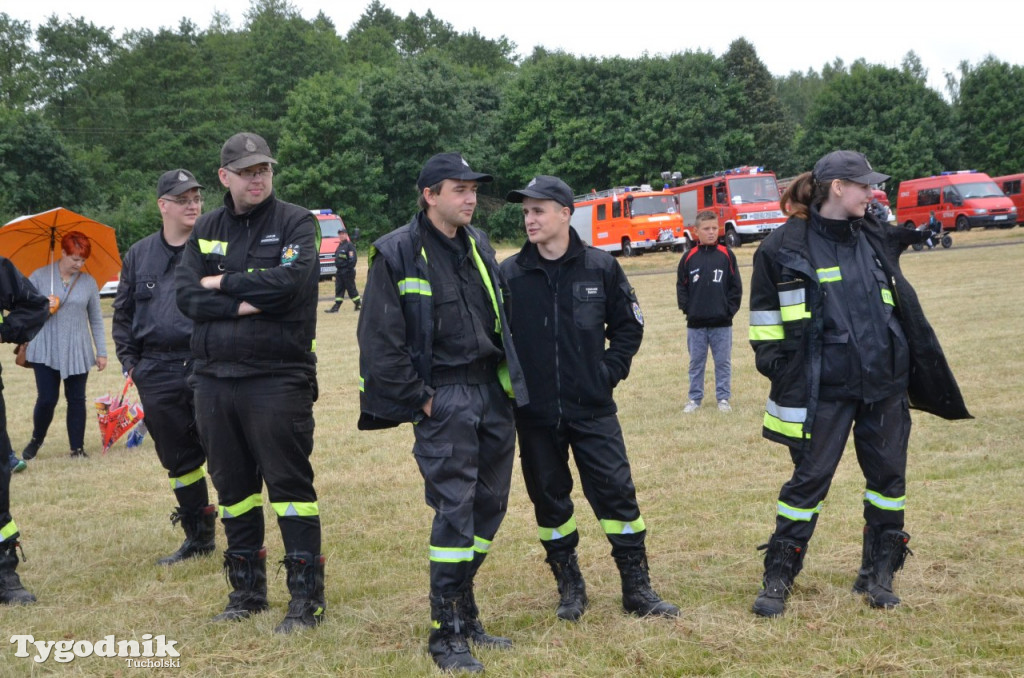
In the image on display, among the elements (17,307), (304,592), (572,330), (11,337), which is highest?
(17,307)

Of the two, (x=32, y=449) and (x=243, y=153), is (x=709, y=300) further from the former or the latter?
(x=32, y=449)

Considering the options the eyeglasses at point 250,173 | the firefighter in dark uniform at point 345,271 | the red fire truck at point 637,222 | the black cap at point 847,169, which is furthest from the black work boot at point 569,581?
the red fire truck at point 637,222

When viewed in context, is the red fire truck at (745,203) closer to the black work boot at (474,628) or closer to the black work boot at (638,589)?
the black work boot at (638,589)

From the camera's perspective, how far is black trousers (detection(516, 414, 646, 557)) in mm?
4883

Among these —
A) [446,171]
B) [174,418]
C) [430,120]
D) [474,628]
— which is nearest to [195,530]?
[174,418]

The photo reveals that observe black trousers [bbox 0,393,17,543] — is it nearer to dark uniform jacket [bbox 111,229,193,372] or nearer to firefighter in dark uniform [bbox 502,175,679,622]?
dark uniform jacket [bbox 111,229,193,372]

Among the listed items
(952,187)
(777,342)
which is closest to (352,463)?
(777,342)

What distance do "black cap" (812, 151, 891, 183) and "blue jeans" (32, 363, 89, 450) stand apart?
7482 millimetres

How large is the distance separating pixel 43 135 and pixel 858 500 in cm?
5186


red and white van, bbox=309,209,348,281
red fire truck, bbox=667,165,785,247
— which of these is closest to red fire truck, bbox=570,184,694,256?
red fire truck, bbox=667,165,785,247

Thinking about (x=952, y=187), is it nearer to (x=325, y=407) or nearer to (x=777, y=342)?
(x=325, y=407)

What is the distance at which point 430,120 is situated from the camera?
191 feet

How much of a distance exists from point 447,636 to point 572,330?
1.54 metres

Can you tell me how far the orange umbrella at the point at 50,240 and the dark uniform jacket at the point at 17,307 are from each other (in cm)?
188
